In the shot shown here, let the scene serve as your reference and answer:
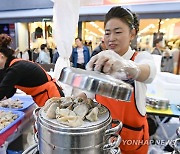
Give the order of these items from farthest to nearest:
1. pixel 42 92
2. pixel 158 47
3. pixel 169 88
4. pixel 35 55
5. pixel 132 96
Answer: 1. pixel 35 55
2. pixel 158 47
3. pixel 169 88
4. pixel 42 92
5. pixel 132 96

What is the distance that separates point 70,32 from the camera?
3.76 feet

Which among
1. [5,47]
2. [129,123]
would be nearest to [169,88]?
[129,123]

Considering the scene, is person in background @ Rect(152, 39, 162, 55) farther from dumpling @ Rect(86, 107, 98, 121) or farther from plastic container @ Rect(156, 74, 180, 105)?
dumpling @ Rect(86, 107, 98, 121)

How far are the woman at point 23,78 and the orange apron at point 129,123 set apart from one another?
71 centimetres

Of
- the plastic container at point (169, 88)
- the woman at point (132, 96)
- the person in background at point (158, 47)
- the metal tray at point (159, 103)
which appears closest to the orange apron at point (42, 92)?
the woman at point (132, 96)

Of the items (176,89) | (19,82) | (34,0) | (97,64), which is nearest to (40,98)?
(19,82)

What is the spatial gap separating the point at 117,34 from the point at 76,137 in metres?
0.56

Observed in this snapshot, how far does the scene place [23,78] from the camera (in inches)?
53.1

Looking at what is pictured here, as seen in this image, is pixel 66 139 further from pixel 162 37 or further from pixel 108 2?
pixel 162 37

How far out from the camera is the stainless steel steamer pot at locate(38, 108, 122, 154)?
1.25ft

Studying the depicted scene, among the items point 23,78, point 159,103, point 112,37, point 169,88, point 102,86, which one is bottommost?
point 159,103

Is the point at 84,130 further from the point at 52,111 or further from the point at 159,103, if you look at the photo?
the point at 159,103

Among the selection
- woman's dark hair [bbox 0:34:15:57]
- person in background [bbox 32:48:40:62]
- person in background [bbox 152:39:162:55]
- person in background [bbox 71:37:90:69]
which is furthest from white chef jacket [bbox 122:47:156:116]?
person in background [bbox 32:48:40:62]

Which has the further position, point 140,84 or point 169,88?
point 169,88
